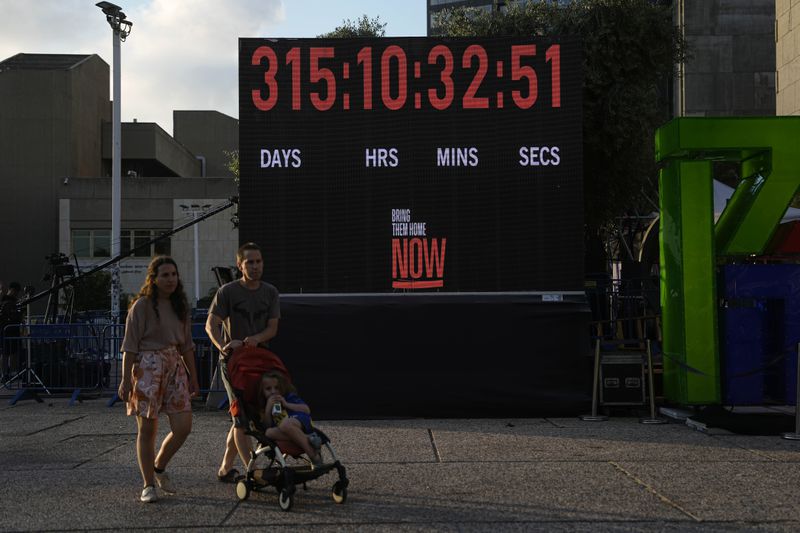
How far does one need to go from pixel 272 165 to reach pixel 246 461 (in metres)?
5.12

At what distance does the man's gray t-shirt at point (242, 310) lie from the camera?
7438mm

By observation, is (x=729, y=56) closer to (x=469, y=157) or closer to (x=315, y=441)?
(x=469, y=157)

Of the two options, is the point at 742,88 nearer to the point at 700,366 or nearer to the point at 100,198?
the point at 100,198

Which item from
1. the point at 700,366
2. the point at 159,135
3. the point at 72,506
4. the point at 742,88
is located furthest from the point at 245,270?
the point at 159,135

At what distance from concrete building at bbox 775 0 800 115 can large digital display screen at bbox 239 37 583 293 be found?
134 feet

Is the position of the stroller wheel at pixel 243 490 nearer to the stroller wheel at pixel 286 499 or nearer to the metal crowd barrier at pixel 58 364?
the stroller wheel at pixel 286 499

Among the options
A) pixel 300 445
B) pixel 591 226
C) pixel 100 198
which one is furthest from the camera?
pixel 100 198


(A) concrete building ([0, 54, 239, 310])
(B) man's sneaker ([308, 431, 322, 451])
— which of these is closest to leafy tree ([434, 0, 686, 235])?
(B) man's sneaker ([308, 431, 322, 451])

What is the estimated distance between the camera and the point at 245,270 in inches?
291

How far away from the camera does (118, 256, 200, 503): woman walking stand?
6.77 m

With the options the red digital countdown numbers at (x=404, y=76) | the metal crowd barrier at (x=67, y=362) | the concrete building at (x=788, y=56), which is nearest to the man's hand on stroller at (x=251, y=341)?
the red digital countdown numbers at (x=404, y=76)

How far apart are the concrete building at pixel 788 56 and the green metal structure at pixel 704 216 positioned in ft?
131

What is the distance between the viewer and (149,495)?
6684mm

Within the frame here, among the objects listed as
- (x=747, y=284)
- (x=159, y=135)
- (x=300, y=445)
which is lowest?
(x=300, y=445)
